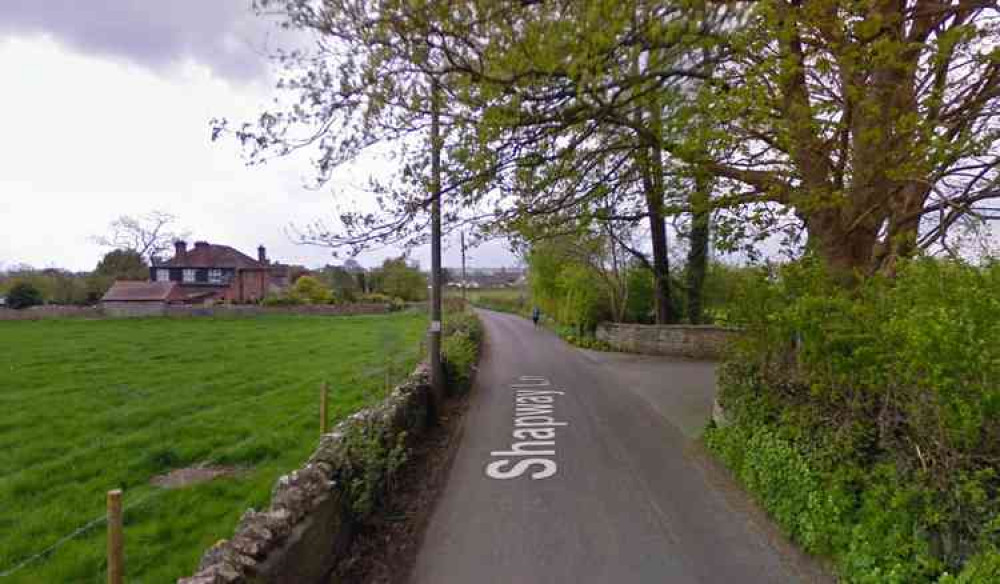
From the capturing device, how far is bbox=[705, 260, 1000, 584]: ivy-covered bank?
8.96 feet

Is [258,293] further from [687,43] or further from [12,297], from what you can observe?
[687,43]

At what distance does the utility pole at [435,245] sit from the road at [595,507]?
35.8 inches

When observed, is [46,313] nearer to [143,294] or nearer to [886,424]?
[143,294]

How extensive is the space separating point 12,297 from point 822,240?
5645cm

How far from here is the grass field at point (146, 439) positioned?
14.4 ft

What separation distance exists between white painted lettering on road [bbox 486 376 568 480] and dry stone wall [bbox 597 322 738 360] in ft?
21.4

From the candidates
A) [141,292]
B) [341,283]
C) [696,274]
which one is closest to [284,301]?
[141,292]

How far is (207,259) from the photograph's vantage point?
51.3 metres

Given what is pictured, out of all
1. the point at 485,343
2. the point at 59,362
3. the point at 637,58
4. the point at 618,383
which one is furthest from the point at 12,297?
the point at 637,58

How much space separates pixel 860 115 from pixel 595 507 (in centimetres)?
527

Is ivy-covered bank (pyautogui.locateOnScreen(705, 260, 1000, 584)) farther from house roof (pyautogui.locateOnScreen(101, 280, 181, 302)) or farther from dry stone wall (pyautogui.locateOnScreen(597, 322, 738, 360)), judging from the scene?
house roof (pyautogui.locateOnScreen(101, 280, 181, 302))

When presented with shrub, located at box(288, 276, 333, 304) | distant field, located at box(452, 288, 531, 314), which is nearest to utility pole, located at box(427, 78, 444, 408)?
distant field, located at box(452, 288, 531, 314)

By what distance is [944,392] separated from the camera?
2865 millimetres

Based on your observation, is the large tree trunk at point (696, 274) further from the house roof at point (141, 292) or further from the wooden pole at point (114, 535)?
the house roof at point (141, 292)
